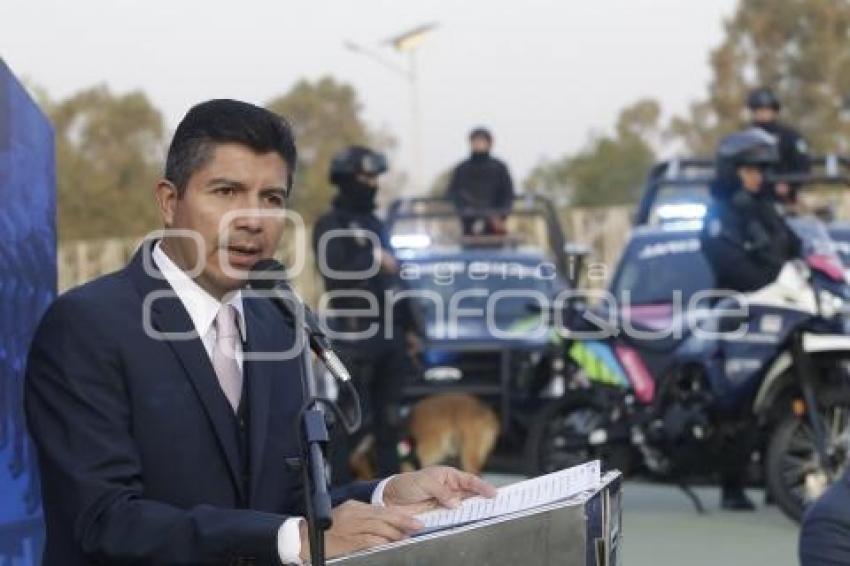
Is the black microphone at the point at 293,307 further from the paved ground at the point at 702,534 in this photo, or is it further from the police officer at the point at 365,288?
the police officer at the point at 365,288

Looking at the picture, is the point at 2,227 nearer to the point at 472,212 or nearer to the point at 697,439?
the point at 697,439

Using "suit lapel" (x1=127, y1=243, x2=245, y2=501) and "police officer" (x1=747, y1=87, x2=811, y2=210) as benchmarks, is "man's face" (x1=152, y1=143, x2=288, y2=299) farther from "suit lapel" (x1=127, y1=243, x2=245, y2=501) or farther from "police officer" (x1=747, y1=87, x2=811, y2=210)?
"police officer" (x1=747, y1=87, x2=811, y2=210)

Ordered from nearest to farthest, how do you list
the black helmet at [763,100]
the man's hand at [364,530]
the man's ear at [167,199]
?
the man's hand at [364,530], the man's ear at [167,199], the black helmet at [763,100]

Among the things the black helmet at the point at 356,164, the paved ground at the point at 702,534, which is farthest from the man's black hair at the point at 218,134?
the black helmet at the point at 356,164

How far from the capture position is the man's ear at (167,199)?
395 centimetres

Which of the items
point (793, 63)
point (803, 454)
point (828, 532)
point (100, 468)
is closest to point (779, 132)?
point (803, 454)

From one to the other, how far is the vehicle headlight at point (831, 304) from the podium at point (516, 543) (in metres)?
8.56

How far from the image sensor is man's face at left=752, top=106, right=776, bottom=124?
1667 cm

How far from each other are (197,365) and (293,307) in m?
0.30

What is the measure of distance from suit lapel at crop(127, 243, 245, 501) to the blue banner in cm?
80

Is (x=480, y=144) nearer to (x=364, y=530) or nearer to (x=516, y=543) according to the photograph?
(x=364, y=530)

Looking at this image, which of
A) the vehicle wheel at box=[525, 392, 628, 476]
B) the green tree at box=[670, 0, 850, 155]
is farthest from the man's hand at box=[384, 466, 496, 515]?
the green tree at box=[670, 0, 850, 155]

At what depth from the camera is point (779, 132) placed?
1645cm

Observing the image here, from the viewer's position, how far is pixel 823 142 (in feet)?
169
